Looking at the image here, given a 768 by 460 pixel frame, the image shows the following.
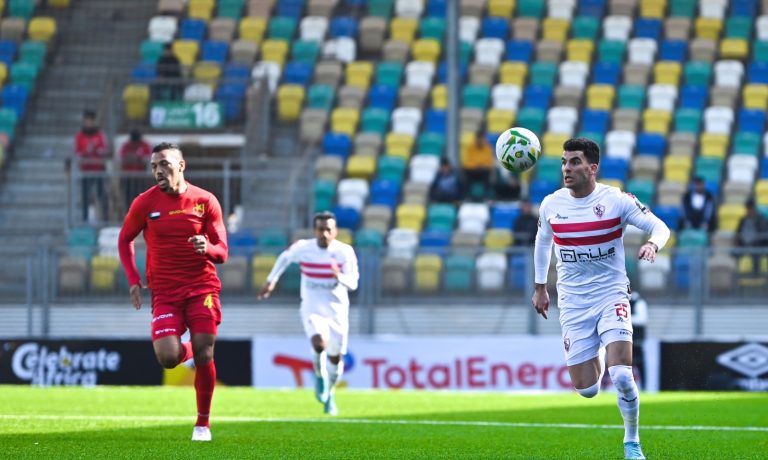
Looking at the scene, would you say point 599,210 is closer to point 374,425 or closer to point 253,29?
point 374,425

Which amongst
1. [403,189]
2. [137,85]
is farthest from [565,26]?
[137,85]

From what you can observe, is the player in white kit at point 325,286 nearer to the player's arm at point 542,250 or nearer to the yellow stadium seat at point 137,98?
the player's arm at point 542,250

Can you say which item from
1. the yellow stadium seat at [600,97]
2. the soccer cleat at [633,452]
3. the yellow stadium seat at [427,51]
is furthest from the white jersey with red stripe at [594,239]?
the yellow stadium seat at [427,51]

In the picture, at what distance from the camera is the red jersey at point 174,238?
1244 centimetres

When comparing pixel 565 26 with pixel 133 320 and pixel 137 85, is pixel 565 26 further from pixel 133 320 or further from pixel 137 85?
pixel 133 320

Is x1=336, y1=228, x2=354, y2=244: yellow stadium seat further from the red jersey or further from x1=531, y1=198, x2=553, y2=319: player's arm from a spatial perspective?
x1=531, y1=198, x2=553, y2=319: player's arm

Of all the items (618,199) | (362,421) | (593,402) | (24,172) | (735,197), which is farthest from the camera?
(24,172)

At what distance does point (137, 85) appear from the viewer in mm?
28078

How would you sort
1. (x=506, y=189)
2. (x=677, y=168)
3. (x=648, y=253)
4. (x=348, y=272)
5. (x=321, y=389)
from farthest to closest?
(x=677, y=168) → (x=506, y=189) → (x=348, y=272) → (x=321, y=389) → (x=648, y=253)

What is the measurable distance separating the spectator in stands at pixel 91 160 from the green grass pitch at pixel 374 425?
14.6 ft

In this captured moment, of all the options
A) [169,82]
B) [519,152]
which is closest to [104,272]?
[169,82]

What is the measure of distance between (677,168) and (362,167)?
5725 mm

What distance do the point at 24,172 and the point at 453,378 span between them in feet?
33.3

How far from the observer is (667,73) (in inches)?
1193
